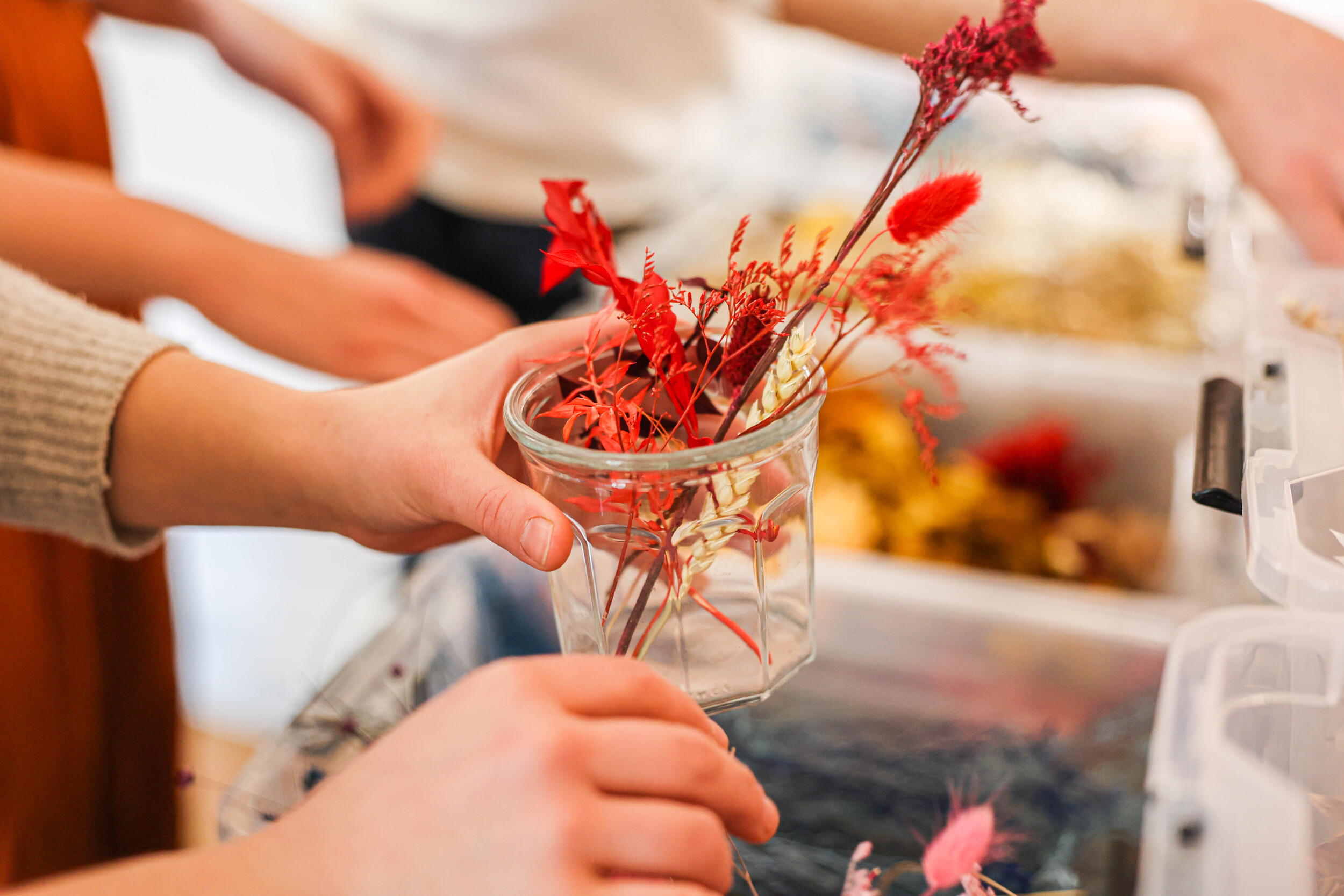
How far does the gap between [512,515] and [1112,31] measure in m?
0.58

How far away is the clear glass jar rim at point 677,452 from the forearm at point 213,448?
18cm

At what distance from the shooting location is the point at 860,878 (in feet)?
1.56

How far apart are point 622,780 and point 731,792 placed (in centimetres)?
4

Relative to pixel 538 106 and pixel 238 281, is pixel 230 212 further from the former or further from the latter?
pixel 238 281

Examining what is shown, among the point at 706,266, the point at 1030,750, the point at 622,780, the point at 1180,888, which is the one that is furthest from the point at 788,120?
the point at 622,780

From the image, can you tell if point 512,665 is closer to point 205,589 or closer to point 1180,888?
point 1180,888

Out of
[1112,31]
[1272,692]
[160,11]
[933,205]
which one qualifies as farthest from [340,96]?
[1272,692]

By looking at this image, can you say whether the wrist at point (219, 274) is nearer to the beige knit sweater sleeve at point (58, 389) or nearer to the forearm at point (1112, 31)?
the beige knit sweater sleeve at point (58, 389)

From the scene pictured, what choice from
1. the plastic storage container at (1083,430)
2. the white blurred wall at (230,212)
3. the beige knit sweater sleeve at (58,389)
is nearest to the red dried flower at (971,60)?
the beige knit sweater sleeve at (58,389)

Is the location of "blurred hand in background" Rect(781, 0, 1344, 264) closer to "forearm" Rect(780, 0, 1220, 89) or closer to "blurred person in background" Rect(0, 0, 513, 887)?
"forearm" Rect(780, 0, 1220, 89)

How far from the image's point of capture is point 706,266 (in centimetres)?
135

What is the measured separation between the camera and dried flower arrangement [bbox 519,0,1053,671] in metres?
0.33

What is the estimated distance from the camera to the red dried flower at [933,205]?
33cm

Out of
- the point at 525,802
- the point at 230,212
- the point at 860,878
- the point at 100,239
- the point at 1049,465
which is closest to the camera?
the point at 525,802
